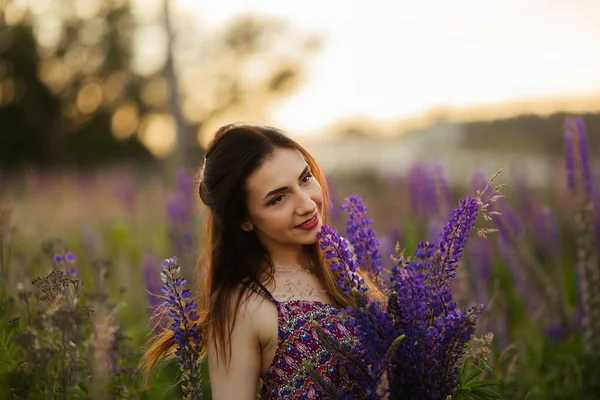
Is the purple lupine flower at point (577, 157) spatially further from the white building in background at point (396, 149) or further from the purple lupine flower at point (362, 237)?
the white building in background at point (396, 149)

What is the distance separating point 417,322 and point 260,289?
2.17 ft

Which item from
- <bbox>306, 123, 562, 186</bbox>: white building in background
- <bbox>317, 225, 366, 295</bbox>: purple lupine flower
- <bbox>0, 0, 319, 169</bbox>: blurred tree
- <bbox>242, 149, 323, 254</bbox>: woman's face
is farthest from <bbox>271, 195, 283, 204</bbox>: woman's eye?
<bbox>0, 0, 319, 169</bbox>: blurred tree

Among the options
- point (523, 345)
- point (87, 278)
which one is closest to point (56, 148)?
point (87, 278)

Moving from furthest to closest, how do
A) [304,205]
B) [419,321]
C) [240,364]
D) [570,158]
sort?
[570,158] < [304,205] < [240,364] < [419,321]

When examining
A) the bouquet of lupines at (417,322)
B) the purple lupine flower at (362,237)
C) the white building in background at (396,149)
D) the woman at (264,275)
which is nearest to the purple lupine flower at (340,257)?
the bouquet of lupines at (417,322)

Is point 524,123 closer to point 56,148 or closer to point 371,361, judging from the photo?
point 371,361

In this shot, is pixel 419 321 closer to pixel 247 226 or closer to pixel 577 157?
pixel 247 226

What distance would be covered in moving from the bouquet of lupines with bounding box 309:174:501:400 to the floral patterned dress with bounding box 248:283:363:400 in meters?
0.34

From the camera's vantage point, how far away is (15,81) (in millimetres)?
22422

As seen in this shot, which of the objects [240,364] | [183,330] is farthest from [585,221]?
[183,330]

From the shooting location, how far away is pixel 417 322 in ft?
5.87

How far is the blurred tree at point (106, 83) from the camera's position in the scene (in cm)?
2144

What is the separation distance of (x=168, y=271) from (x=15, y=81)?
22.9m

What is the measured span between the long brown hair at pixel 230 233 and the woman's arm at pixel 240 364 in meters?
0.08
